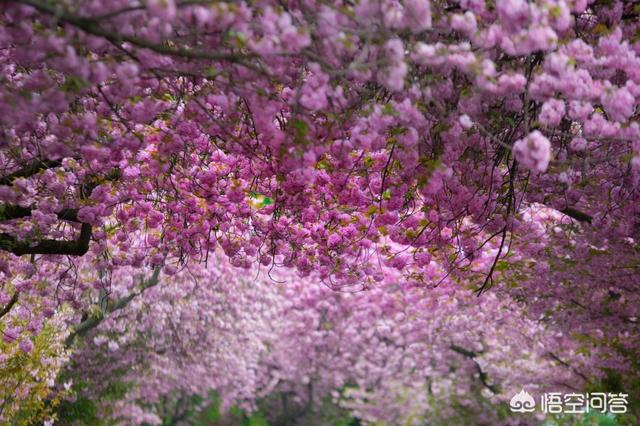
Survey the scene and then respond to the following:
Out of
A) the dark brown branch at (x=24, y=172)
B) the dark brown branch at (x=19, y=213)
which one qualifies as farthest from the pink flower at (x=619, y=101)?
the dark brown branch at (x=19, y=213)

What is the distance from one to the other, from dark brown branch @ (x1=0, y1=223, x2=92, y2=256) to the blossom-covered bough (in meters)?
0.03

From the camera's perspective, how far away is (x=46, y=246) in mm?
8172

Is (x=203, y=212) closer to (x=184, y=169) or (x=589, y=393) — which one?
(x=184, y=169)

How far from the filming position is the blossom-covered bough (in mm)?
4020

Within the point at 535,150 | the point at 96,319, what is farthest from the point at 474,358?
the point at 535,150

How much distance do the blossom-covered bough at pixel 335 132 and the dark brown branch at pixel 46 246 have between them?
0.03 meters

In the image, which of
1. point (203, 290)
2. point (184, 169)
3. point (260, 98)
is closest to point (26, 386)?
point (184, 169)

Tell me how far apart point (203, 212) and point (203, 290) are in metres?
13.0

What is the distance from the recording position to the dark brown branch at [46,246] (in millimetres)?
7883

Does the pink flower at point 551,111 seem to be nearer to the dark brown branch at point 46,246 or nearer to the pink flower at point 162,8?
the pink flower at point 162,8

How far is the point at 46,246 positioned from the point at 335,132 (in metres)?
4.16

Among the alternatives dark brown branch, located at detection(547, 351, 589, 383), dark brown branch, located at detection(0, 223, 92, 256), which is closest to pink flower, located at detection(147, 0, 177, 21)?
dark brown branch, located at detection(0, 223, 92, 256)

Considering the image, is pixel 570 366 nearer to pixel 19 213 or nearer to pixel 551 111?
pixel 19 213

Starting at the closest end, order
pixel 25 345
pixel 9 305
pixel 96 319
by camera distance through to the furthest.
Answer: pixel 9 305, pixel 25 345, pixel 96 319
